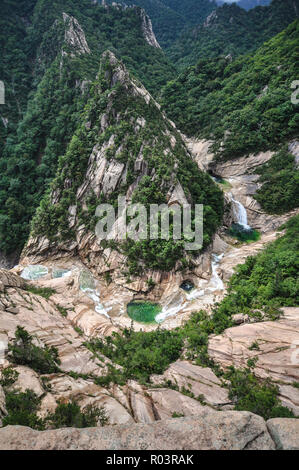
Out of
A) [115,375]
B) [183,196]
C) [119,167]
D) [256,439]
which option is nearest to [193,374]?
[115,375]

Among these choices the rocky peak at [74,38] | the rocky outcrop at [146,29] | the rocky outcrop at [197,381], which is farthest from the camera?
the rocky outcrop at [146,29]

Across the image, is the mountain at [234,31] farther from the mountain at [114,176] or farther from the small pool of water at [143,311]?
the small pool of water at [143,311]

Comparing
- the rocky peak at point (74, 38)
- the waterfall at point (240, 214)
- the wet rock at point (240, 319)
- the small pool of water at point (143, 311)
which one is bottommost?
→ the small pool of water at point (143, 311)

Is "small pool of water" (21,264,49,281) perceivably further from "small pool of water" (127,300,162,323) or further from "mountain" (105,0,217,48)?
"mountain" (105,0,217,48)

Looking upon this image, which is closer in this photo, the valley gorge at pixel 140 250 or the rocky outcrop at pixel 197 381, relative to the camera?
the valley gorge at pixel 140 250

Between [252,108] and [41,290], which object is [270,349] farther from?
[252,108]

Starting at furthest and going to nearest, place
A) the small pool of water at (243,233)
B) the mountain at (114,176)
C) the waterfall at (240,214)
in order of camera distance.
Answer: the waterfall at (240,214) < the small pool of water at (243,233) < the mountain at (114,176)

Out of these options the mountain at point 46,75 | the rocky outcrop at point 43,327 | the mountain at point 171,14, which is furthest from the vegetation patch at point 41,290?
the mountain at point 171,14

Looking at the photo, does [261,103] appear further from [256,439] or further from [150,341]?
[256,439]
